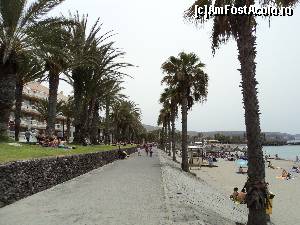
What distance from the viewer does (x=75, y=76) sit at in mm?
30891

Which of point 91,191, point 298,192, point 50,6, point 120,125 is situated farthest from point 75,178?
point 120,125

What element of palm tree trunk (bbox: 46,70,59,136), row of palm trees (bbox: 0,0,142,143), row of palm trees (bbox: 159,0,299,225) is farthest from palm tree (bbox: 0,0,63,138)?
row of palm trees (bbox: 159,0,299,225)

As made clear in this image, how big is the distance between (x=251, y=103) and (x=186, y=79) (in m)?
21.9

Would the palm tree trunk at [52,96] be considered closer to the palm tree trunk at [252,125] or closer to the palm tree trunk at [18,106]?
the palm tree trunk at [18,106]

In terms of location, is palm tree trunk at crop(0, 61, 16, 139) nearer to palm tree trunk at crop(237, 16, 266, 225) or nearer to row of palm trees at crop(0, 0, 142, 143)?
row of palm trees at crop(0, 0, 142, 143)

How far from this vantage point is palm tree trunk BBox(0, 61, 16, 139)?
1909 centimetres

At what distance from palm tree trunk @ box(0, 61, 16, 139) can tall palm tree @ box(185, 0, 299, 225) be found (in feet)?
34.8

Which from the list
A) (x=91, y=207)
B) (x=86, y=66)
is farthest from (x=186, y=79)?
(x=91, y=207)

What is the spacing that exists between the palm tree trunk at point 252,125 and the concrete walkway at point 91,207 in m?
2.17

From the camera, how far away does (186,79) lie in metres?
32.6

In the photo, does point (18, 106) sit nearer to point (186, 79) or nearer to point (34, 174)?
point (186, 79)

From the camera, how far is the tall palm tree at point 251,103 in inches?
412

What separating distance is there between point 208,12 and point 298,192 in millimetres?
20155

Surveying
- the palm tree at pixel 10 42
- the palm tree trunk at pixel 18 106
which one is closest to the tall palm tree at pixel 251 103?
the palm tree at pixel 10 42
